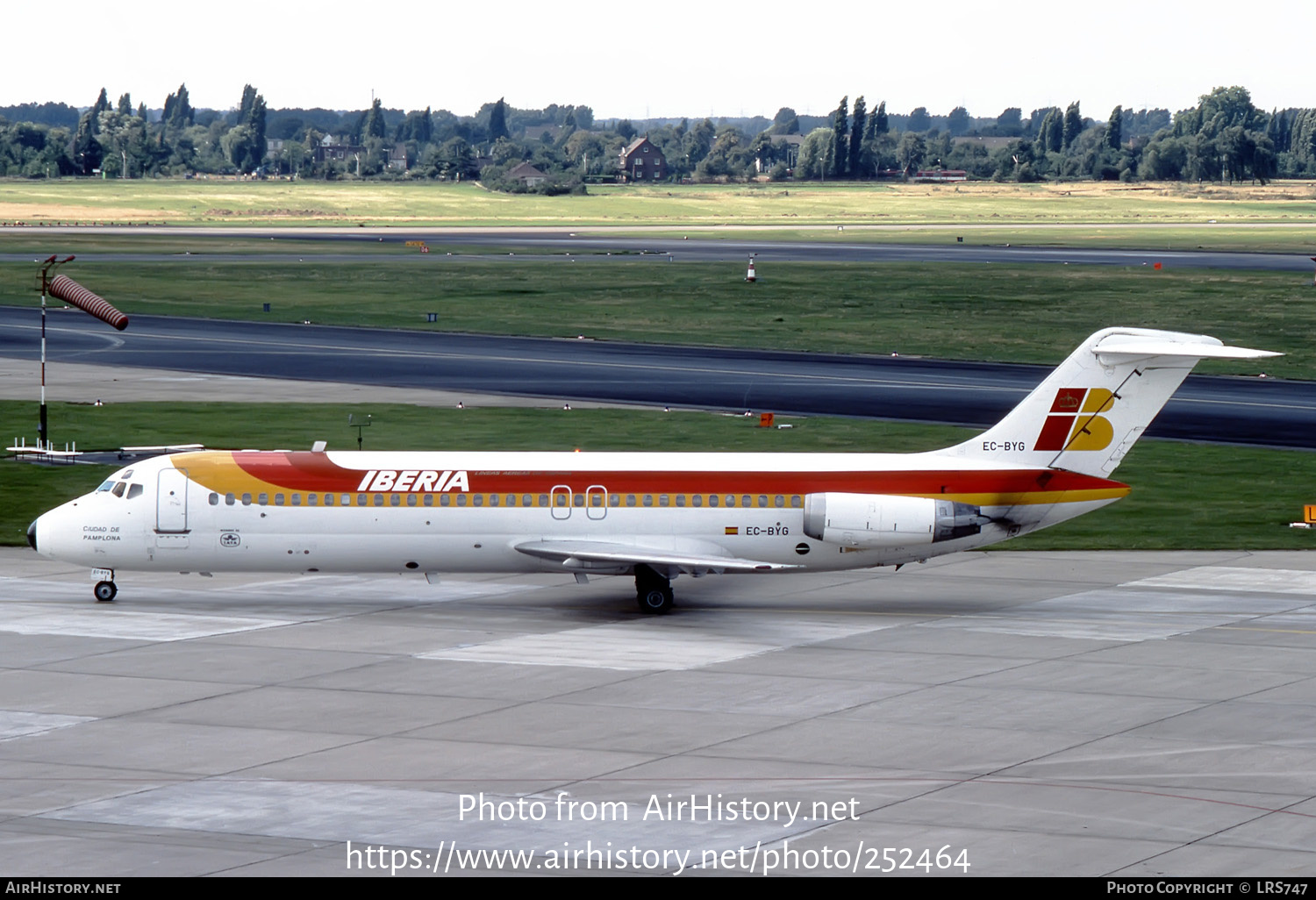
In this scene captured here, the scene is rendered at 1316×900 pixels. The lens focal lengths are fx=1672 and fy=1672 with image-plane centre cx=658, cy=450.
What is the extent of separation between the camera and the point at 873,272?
116m

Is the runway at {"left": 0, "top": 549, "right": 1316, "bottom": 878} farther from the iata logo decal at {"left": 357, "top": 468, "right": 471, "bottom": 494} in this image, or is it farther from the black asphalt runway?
the black asphalt runway

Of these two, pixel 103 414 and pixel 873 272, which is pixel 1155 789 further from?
pixel 873 272

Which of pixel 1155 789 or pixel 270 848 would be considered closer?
pixel 270 848

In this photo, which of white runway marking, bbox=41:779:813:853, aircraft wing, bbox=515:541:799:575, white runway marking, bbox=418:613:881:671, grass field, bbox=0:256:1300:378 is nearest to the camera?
white runway marking, bbox=41:779:813:853

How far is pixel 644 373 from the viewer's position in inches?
2889

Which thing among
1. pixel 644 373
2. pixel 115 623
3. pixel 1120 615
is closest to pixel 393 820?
pixel 115 623

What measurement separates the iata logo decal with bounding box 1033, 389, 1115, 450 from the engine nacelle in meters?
2.52

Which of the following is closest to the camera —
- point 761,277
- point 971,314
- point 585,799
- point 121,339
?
point 585,799

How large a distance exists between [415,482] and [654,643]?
6256 mm

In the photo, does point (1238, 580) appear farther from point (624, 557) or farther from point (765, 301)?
point (765, 301)

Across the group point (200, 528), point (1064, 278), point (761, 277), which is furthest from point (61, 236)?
point (200, 528)

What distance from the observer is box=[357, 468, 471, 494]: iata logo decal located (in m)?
34.3

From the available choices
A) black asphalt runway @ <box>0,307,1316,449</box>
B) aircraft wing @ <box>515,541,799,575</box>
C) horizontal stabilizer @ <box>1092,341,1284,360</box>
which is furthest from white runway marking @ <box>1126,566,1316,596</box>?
black asphalt runway @ <box>0,307,1316,449</box>
